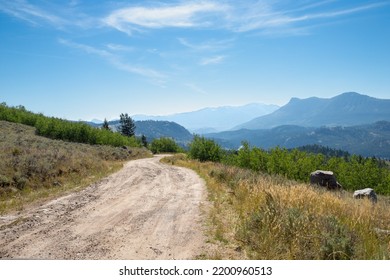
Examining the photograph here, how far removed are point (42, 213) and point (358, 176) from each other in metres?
80.1

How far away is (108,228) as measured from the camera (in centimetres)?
1180

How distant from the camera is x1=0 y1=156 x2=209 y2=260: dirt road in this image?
367 inches

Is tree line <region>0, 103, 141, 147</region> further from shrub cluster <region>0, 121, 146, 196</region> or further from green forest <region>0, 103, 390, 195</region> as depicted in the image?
shrub cluster <region>0, 121, 146, 196</region>

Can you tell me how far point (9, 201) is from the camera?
16281mm

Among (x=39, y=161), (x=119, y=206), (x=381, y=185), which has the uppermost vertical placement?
(x=39, y=161)

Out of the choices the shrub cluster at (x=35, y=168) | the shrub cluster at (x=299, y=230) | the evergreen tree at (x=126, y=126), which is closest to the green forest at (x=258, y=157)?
the shrub cluster at (x=35, y=168)

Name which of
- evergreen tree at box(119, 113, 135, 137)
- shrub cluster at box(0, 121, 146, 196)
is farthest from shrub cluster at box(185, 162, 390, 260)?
evergreen tree at box(119, 113, 135, 137)

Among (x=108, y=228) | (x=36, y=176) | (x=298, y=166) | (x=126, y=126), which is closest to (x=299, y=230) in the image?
(x=108, y=228)

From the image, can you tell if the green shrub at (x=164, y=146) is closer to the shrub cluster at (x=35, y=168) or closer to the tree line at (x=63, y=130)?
the tree line at (x=63, y=130)

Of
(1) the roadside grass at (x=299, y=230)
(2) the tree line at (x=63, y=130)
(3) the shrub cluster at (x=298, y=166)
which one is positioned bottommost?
(3) the shrub cluster at (x=298, y=166)

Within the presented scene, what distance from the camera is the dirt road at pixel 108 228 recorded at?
9320 millimetres

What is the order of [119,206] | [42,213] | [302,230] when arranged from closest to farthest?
[302,230], [42,213], [119,206]
